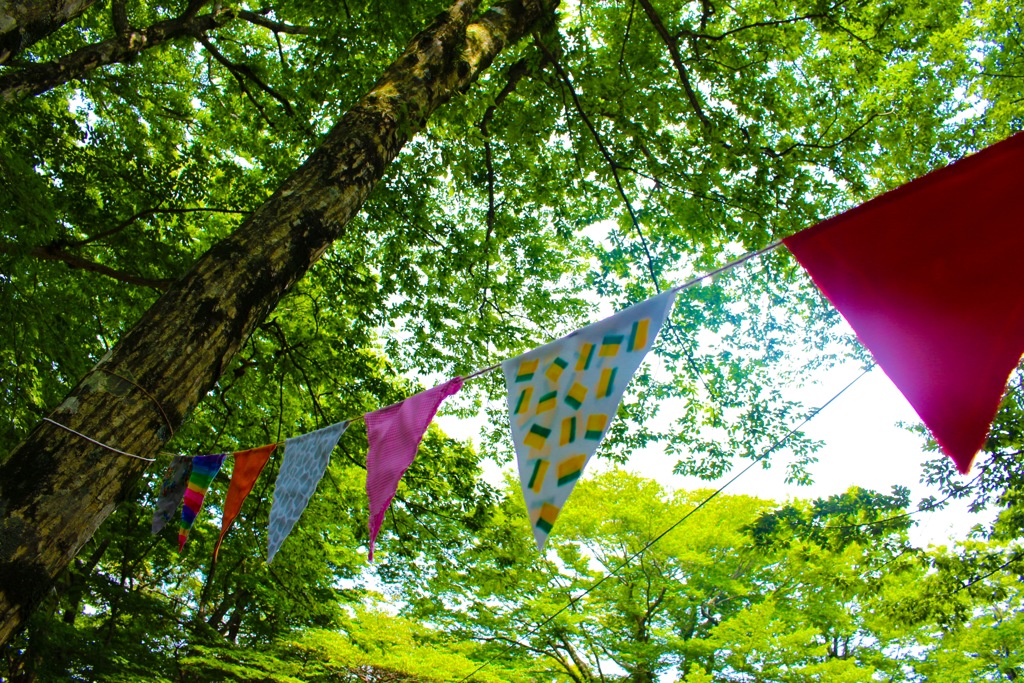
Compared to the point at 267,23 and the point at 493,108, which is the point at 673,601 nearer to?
the point at 493,108

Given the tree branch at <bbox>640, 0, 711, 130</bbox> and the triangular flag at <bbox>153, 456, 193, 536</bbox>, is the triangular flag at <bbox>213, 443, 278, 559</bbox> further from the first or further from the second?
the tree branch at <bbox>640, 0, 711, 130</bbox>

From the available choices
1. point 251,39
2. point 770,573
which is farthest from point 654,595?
point 251,39

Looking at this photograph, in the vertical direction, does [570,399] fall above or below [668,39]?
below

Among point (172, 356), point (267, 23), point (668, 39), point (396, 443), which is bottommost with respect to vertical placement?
point (172, 356)

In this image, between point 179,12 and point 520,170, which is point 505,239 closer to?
point 520,170

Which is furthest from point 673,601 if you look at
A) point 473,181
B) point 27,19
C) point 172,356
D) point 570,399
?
point 27,19

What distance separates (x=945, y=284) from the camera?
69.1 inches

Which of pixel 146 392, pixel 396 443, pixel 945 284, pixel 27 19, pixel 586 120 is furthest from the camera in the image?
pixel 586 120

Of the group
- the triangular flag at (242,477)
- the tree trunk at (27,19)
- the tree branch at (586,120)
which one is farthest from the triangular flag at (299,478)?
the tree branch at (586,120)

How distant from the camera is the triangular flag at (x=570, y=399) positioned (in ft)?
6.88

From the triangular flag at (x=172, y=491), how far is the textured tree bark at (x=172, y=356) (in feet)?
8.94

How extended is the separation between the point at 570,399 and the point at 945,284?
1.22 metres

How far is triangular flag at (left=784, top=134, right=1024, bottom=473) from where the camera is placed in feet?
5.35

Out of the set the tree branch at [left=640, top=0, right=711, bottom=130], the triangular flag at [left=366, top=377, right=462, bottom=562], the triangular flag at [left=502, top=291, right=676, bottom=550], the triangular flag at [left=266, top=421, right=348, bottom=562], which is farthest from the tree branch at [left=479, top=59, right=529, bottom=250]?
the triangular flag at [left=502, top=291, right=676, bottom=550]
